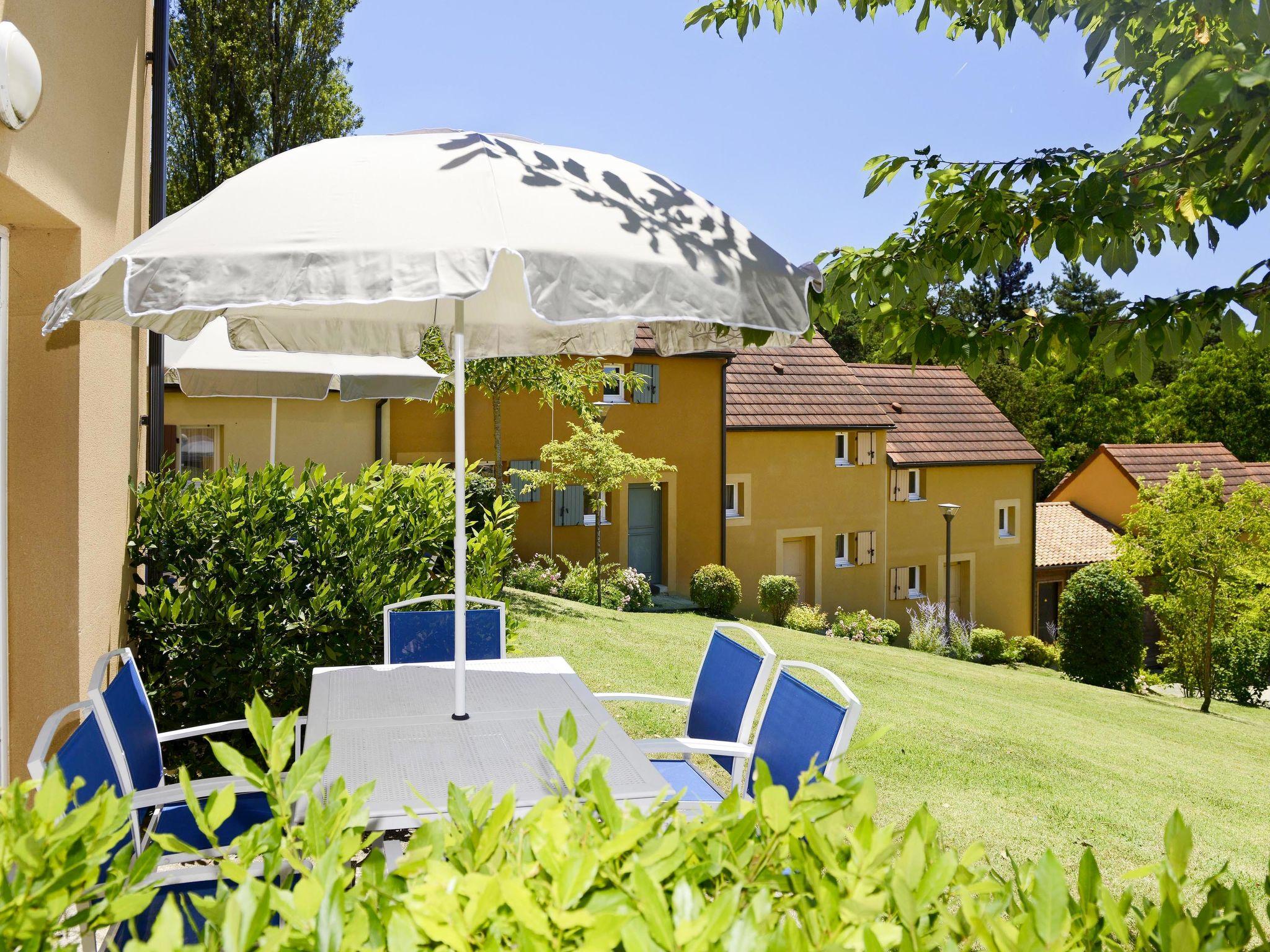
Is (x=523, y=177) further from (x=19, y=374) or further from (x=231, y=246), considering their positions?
(x=19, y=374)

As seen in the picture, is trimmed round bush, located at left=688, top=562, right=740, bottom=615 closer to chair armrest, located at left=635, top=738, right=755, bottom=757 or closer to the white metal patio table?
the white metal patio table

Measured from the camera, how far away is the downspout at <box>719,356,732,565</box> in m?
24.1

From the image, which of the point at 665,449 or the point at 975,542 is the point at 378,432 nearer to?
the point at 665,449

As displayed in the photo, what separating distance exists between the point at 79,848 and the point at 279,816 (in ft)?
0.84

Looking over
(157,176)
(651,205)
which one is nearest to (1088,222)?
(651,205)

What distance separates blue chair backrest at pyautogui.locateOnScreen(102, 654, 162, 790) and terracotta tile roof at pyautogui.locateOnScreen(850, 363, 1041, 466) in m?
25.4

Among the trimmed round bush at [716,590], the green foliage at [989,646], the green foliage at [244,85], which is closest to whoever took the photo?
the green foliage at [244,85]

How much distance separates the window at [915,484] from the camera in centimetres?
2800

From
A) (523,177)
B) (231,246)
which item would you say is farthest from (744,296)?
(231,246)

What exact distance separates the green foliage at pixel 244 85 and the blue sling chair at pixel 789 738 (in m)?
19.7

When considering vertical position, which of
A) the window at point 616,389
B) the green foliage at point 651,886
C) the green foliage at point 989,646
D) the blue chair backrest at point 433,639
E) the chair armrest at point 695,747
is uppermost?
the window at point 616,389

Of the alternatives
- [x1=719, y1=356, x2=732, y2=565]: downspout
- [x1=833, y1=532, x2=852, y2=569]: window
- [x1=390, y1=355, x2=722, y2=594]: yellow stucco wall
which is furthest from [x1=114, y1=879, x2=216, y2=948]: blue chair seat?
[x1=833, y1=532, x2=852, y2=569]: window

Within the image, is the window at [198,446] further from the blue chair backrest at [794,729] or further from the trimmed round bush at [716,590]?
the blue chair backrest at [794,729]

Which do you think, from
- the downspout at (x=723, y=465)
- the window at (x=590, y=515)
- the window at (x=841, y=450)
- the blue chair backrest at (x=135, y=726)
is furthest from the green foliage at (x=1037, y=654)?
the blue chair backrest at (x=135, y=726)
